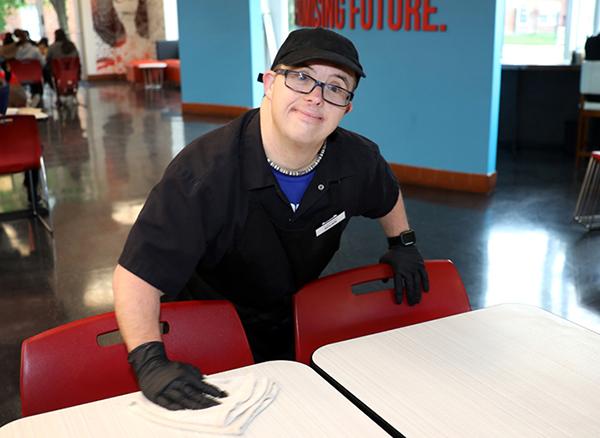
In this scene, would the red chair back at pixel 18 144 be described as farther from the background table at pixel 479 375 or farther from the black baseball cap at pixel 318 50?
the background table at pixel 479 375

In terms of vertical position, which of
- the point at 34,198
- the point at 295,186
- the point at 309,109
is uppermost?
the point at 309,109

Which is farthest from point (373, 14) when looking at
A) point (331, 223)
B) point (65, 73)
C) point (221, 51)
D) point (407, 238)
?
point (65, 73)

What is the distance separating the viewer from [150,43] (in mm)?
17719

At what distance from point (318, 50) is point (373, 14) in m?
4.94

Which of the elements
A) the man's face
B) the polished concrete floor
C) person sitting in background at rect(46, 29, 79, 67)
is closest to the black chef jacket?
the man's face

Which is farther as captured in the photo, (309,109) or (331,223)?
(331,223)

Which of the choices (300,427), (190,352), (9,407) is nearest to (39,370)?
(190,352)

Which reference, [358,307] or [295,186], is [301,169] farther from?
[358,307]

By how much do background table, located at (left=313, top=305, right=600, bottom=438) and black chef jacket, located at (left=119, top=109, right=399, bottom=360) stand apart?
0.40 m

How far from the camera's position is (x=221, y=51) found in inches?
408

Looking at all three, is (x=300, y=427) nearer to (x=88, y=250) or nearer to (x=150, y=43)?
(x=88, y=250)

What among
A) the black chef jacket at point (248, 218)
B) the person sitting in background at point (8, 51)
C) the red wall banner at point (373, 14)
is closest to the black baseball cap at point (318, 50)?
the black chef jacket at point (248, 218)

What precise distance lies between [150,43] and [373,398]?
692 inches

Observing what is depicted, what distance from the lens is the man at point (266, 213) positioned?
60.4 inches
